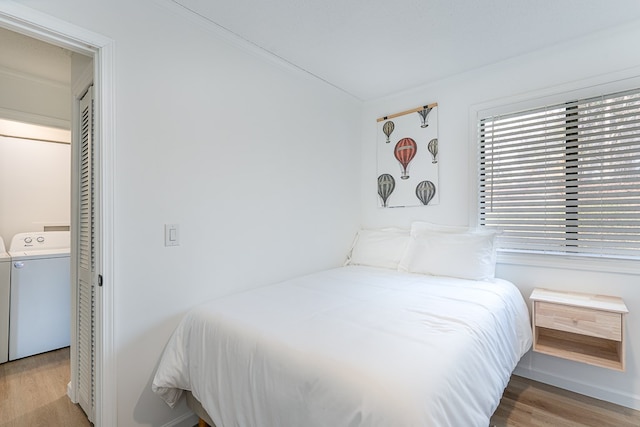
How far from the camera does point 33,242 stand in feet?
9.85

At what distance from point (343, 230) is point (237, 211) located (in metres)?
1.29

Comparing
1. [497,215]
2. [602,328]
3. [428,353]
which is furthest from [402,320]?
[497,215]

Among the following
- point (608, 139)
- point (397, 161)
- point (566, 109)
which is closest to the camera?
point (608, 139)

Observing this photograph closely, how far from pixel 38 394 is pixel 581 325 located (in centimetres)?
362

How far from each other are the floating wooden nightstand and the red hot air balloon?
148 centimetres

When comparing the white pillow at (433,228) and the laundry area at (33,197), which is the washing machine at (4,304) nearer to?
the laundry area at (33,197)

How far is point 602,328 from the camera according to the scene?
1.76 metres

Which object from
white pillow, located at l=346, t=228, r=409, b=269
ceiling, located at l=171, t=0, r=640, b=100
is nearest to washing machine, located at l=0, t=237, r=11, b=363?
ceiling, located at l=171, t=0, r=640, b=100

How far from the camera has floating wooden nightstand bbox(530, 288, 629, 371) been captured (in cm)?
174

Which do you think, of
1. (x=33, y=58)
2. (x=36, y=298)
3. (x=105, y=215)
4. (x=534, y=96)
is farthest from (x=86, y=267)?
(x=534, y=96)

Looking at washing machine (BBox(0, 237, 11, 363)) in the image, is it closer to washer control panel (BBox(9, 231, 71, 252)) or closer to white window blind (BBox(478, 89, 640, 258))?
washer control panel (BBox(9, 231, 71, 252))

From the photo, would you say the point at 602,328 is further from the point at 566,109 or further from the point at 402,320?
the point at 566,109

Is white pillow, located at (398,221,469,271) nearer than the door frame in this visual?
No

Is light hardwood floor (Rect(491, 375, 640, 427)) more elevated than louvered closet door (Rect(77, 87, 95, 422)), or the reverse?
louvered closet door (Rect(77, 87, 95, 422))
